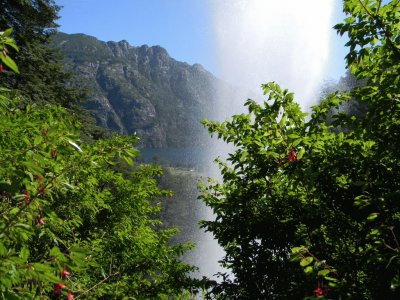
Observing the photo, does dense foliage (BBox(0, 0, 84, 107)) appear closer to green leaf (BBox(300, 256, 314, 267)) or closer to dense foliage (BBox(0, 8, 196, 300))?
dense foliage (BBox(0, 8, 196, 300))

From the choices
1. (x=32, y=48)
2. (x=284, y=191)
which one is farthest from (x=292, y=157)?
(x=32, y=48)

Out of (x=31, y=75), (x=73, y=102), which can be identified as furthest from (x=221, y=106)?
(x=31, y=75)

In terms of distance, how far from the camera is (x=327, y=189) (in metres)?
3.95

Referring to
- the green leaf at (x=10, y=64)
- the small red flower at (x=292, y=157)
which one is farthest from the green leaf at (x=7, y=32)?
the small red flower at (x=292, y=157)

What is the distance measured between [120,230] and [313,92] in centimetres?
5139

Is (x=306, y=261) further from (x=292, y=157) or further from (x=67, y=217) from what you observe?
(x=67, y=217)

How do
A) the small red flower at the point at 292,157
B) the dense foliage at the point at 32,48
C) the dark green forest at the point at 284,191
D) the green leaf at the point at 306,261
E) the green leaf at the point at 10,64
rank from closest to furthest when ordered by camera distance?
the green leaf at the point at 10,64 < the dark green forest at the point at 284,191 < the green leaf at the point at 306,261 < the small red flower at the point at 292,157 < the dense foliage at the point at 32,48

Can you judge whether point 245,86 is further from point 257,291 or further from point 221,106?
point 257,291

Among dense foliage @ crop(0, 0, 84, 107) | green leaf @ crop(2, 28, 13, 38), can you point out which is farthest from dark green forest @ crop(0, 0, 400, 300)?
dense foliage @ crop(0, 0, 84, 107)

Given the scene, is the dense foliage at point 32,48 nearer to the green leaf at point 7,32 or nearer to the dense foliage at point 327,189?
the dense foliage at point 327,189

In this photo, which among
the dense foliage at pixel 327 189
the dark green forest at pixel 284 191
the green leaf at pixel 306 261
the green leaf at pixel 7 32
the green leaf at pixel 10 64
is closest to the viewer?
the green leaf at pixel 10 64

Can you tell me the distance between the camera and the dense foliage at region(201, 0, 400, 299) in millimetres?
2902

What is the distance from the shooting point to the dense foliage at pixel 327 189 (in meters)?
2.90

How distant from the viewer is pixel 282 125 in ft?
13.5
